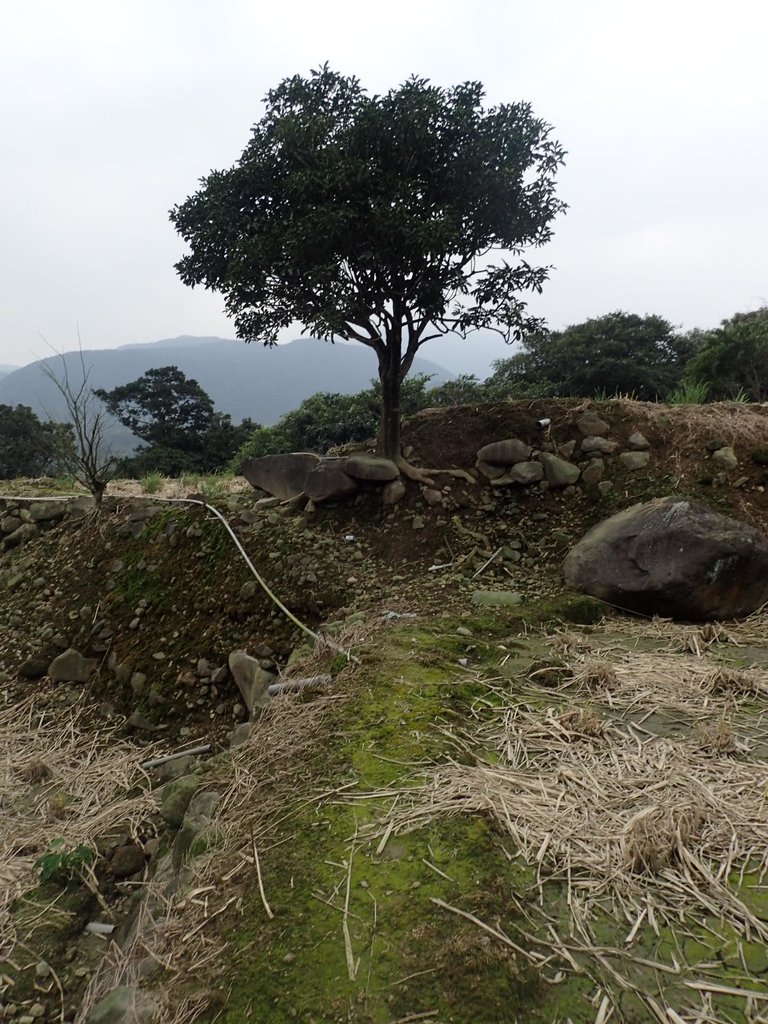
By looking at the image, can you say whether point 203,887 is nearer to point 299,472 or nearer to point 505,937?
point 505,937

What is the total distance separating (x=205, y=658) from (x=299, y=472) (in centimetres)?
209

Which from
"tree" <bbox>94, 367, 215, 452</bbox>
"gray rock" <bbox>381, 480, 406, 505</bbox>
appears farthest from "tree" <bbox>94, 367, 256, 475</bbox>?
"gray rock" <bbox>381, 480, 406, 505</bbox>

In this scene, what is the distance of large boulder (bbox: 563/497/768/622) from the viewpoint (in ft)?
11.7

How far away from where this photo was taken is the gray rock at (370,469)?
517 centimetres

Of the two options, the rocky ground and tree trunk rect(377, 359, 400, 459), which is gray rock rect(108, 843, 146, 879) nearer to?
the rocky ground

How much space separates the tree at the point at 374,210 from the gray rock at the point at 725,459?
6.42 ft

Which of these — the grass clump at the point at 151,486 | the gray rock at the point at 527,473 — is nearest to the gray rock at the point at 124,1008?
the gray rock at the point at 527,473

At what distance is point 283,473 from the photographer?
565cm

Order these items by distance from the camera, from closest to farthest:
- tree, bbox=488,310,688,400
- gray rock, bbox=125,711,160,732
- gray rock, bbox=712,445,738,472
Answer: gray rock, bbox=125,711,160,732 → gray rock, bbox=712,445,738,472 → tree, bbox=488,310,688,400

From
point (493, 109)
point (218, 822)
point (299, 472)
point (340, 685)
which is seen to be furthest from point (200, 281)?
point (218, 822)

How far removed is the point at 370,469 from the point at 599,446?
196 cm

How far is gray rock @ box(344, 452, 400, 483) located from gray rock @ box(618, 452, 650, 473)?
1894 mm

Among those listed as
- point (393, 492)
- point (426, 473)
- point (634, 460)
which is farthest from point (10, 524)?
point (634, 460)

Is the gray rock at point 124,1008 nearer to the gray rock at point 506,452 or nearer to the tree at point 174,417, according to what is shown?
the gray rock at point 506,452
